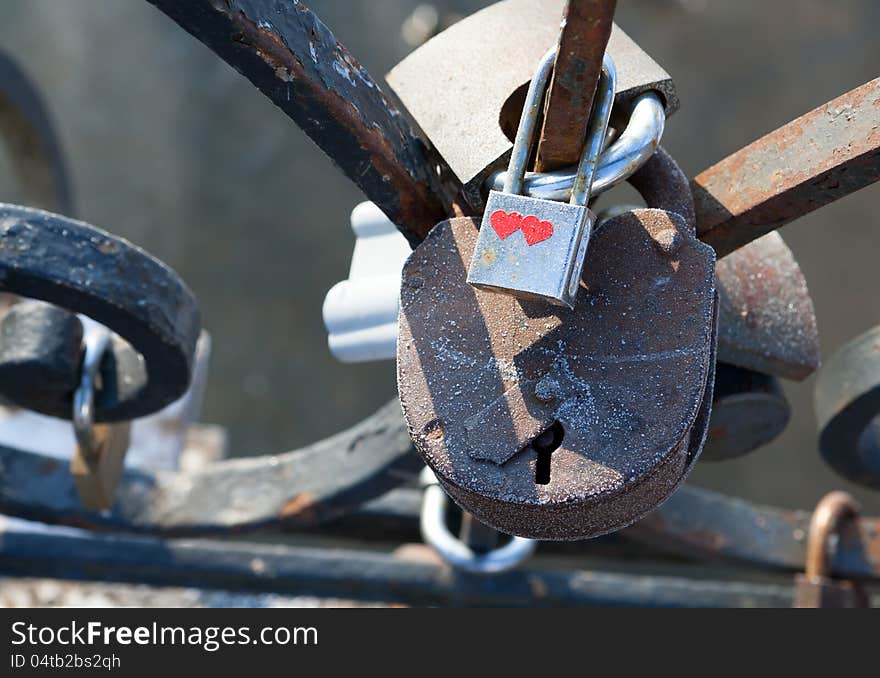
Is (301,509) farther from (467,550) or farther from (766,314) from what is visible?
(766,314)

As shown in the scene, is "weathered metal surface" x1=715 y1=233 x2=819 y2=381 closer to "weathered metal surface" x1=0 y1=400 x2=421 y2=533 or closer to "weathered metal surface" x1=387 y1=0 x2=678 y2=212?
"weathered metal surface" x1=387 y1=0 x2=678 y2=212

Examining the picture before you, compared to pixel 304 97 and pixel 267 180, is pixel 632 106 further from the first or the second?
pixel 267 180

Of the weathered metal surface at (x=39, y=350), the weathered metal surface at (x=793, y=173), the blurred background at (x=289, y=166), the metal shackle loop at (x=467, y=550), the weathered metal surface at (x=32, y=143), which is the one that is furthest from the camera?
the blurred background at (x=289, y=166)

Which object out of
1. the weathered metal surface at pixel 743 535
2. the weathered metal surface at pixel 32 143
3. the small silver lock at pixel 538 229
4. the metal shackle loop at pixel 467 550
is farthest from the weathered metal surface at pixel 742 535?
the weathered metal surface at pixel 32 143

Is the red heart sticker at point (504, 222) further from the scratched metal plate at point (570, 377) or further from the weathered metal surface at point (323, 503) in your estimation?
the weathered metal surface at point (323, 503)

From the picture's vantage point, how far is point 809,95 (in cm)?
305

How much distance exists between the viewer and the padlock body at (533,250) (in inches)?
20.7

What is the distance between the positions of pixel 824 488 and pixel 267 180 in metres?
1.74

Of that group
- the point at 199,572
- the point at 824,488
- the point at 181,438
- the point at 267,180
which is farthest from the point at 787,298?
the point at 267,180

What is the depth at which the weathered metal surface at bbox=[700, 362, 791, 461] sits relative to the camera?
2.64 feet

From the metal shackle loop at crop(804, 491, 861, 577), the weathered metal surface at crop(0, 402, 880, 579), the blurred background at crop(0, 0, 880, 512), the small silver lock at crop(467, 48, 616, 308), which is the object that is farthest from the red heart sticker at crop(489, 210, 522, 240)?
the blurred background at crop(0, 0, 880, 512)

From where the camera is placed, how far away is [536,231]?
1.75 ft

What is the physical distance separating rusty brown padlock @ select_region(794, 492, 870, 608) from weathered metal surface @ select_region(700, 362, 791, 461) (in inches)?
11.1

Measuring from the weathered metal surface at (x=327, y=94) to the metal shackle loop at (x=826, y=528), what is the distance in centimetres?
67
